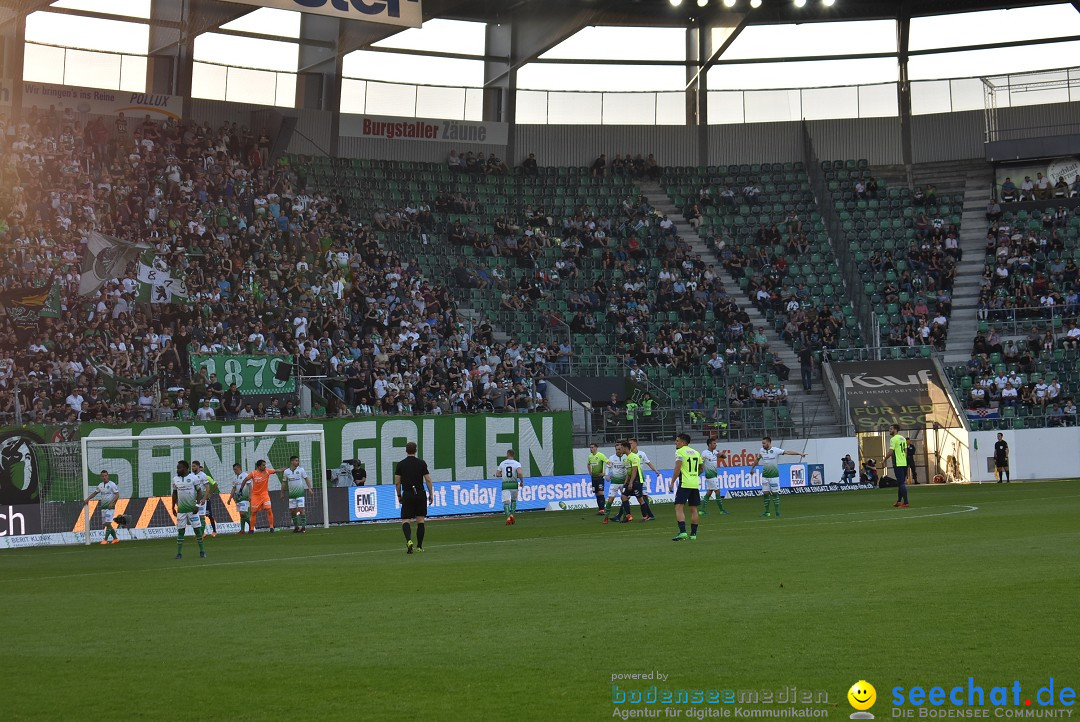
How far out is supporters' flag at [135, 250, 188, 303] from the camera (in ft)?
129

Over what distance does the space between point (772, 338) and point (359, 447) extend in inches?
819

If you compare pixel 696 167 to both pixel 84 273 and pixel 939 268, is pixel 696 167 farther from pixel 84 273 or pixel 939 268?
pixel 84 273

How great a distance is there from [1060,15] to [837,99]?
10583 millimetres

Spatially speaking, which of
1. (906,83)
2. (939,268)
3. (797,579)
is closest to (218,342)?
(797,579)

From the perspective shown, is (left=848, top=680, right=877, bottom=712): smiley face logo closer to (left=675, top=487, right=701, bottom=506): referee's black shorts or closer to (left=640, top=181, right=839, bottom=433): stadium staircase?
(left=675, top=487, right=701, bottom=506): referee's black shorts

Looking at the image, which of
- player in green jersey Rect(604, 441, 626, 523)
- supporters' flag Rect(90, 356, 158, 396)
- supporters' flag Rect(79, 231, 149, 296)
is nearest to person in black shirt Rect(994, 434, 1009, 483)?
player in green jersey Rect(604, 441, 626, 523)

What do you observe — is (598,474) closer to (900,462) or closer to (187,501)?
(900,462)

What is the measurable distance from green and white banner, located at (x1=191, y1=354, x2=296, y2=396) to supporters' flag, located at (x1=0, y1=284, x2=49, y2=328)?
4.44 m

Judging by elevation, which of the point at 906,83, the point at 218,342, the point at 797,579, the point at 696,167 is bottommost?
the point at 797,579

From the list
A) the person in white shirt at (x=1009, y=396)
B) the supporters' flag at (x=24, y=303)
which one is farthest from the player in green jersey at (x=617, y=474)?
the person in white shirt at (x=1009, y=396)

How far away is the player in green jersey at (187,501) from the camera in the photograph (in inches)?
1003

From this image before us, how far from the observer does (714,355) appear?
50688mm

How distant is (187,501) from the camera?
26.0 meters

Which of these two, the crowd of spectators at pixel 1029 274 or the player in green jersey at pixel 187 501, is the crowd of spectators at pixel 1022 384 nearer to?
the crowd of spectators at pixel 1029 274
